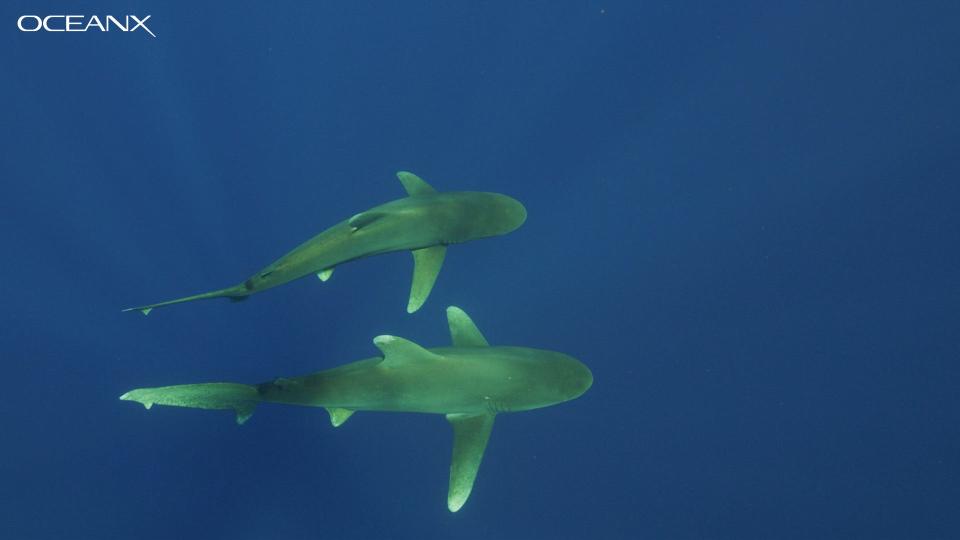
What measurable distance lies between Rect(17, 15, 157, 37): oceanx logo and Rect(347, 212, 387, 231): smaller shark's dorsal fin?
342 centimetres

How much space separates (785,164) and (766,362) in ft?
6.39

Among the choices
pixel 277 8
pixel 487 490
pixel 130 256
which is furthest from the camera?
pixel 277 8

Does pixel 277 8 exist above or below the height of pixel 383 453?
above

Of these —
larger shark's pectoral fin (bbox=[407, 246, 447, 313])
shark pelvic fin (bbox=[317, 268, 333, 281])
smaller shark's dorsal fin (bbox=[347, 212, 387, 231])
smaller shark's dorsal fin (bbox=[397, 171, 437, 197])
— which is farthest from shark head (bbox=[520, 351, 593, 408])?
smaller shark's dorsal fin (bbox=[397, 171, 437, 197])

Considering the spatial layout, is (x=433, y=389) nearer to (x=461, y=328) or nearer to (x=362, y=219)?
(x=461, y=328)

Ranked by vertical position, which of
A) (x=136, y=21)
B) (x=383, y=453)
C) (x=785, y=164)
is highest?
(x=136, y=21)

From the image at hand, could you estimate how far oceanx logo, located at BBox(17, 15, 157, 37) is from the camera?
20.8ft

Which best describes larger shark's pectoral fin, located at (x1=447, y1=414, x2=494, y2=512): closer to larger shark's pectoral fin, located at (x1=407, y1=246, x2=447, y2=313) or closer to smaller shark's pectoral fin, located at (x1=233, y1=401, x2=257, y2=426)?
larger shark's pectoral fin, located at (x1=407, y1=246, x2=447, y2=313)

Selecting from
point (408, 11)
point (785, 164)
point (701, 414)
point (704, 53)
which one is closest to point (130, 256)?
point (408, 11)

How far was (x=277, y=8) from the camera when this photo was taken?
6594mm

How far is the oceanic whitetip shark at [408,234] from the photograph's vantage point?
4699 mm

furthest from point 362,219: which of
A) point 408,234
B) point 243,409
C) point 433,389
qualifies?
point 243,409

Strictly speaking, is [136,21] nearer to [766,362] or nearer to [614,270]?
[614,270]

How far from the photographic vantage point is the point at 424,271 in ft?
17.3
